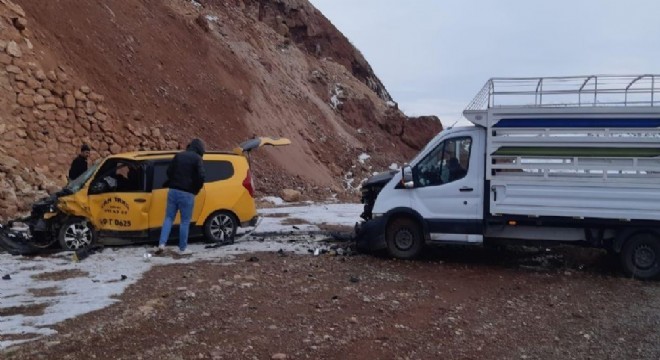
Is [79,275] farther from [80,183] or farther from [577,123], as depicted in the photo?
[577,123]

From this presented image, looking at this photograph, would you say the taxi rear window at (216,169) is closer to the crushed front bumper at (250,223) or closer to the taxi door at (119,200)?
the taxi door at (119,200)

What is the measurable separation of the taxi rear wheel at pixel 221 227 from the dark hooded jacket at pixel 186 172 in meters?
1.06

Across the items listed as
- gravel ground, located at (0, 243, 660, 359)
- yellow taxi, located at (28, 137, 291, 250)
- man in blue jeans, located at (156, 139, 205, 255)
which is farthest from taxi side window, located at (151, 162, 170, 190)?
gravel ground, located at (0, 243, 660, 359)

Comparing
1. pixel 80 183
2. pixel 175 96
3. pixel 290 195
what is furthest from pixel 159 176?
pixel 175 96

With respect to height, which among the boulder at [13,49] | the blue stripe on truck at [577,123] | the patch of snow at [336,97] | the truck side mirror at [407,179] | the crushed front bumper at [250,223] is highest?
the patch of snow at [336,97]

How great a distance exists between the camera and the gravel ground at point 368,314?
629 centimetres

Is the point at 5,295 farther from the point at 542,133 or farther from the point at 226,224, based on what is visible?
the point at 542,133

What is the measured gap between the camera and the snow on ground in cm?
716

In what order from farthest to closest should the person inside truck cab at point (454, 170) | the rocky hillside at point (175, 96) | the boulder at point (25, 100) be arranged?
the rocky hillside at point (175, 96)
the boulder at point (25, 100)
the person inside truck cab at point (454, 170)

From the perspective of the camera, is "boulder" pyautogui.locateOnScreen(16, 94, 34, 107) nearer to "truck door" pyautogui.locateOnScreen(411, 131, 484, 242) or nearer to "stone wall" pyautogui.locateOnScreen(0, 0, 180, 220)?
"stone wall" pyautogui.locateOnScreen(0, 0, 180, 220)

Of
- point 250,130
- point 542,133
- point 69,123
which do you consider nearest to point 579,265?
point 542,133

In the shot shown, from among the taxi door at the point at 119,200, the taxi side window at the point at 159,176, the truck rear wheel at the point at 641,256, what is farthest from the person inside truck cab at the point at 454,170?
the taxi door at the point at 119,200

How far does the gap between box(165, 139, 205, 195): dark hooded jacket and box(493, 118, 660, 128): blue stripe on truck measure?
480 centimetres

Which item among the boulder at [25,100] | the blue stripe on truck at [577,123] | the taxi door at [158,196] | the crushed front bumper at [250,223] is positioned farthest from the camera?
the boulder at [25,100]
